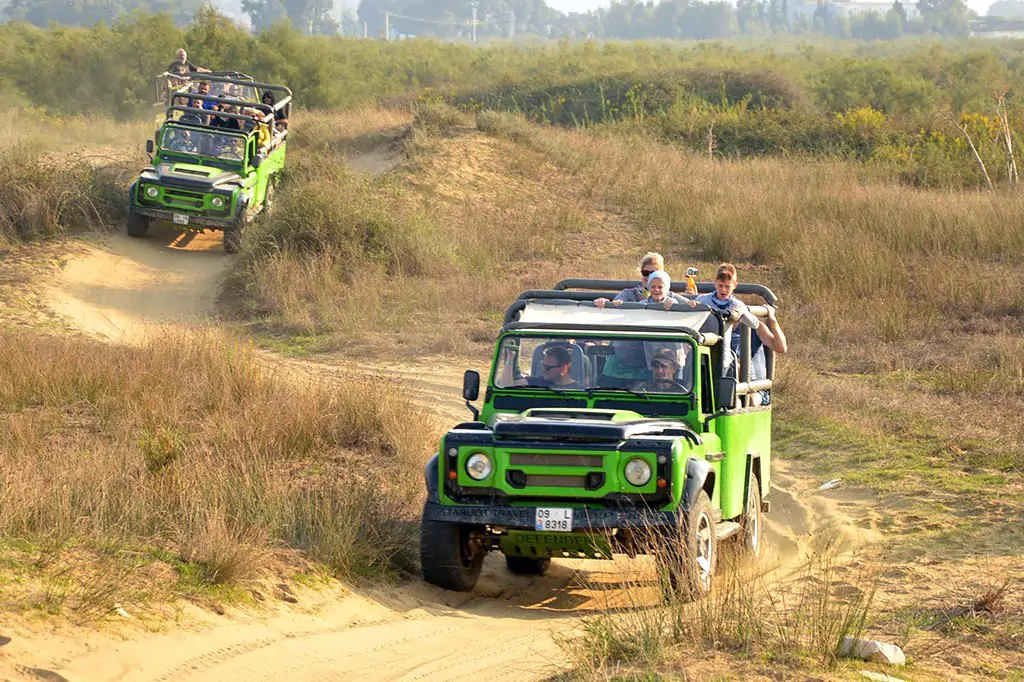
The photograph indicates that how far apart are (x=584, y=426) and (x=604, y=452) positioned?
18 cm

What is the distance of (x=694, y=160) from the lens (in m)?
29.5

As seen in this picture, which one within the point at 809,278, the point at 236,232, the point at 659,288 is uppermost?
the point at 659,288

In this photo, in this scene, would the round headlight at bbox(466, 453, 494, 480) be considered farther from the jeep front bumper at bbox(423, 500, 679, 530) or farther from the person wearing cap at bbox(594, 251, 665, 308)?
the person wearing cap at bbox(594, 251, 665, 308)

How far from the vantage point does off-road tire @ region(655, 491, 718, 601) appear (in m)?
6.97

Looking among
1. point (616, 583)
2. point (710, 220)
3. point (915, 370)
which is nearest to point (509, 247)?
point (710, 220)

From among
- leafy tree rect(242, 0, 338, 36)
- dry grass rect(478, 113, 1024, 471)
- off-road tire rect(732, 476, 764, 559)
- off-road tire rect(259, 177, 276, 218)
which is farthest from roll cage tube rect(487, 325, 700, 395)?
leafy tree rect(242, 0, 338, 36)

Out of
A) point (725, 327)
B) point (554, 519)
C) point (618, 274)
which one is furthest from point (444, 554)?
point (618, 274)

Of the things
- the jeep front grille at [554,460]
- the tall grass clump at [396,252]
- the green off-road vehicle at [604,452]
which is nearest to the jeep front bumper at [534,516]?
the green off-road vehicle at [604,452]

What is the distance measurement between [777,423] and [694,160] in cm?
1682

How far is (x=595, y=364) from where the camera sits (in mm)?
8516

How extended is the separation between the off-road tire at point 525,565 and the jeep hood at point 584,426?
3.87 feet

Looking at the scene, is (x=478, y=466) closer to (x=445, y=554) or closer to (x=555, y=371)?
(x=445, y=554)

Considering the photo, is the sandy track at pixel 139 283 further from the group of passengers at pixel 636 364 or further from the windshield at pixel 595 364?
the group of passengers at pixel 636 364

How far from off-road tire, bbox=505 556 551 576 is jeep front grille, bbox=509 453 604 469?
1339mm
